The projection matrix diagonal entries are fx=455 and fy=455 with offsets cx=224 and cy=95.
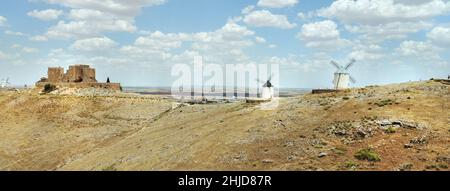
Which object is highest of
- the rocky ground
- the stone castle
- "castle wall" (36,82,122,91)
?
the stone castle

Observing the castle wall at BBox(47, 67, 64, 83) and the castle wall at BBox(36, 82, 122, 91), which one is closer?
the castle wall at BBox(36, 82, 122, 91)

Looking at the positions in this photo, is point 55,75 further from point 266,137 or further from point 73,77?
point 266,137

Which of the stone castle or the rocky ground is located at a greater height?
the stone castle

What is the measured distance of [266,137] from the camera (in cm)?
3900

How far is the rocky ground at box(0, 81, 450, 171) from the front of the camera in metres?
32.7

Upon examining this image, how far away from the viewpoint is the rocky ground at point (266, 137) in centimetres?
3269

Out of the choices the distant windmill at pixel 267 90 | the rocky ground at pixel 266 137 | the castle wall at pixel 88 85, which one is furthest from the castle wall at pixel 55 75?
the distant windmill at pixel 267 90

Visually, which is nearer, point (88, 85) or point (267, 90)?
point (267, 90)

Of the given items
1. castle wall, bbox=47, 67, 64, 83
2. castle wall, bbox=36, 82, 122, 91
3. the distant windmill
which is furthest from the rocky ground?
castle wall, bbox=47, 67, 64, 83

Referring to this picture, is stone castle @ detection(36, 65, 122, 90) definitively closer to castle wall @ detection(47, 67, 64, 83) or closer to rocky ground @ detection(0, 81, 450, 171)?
castle wall @ detection(47, 67, 64, 83)

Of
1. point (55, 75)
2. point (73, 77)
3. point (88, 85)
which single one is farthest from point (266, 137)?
point (55, 75)

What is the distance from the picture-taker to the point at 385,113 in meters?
40.4

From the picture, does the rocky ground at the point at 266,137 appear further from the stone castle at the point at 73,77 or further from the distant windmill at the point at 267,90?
the stone castle at the point at 73,77

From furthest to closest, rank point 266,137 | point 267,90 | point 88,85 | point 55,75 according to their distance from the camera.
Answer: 1. point 55,75
2. point 88,85
3. point 267,90
4. point 266,137
